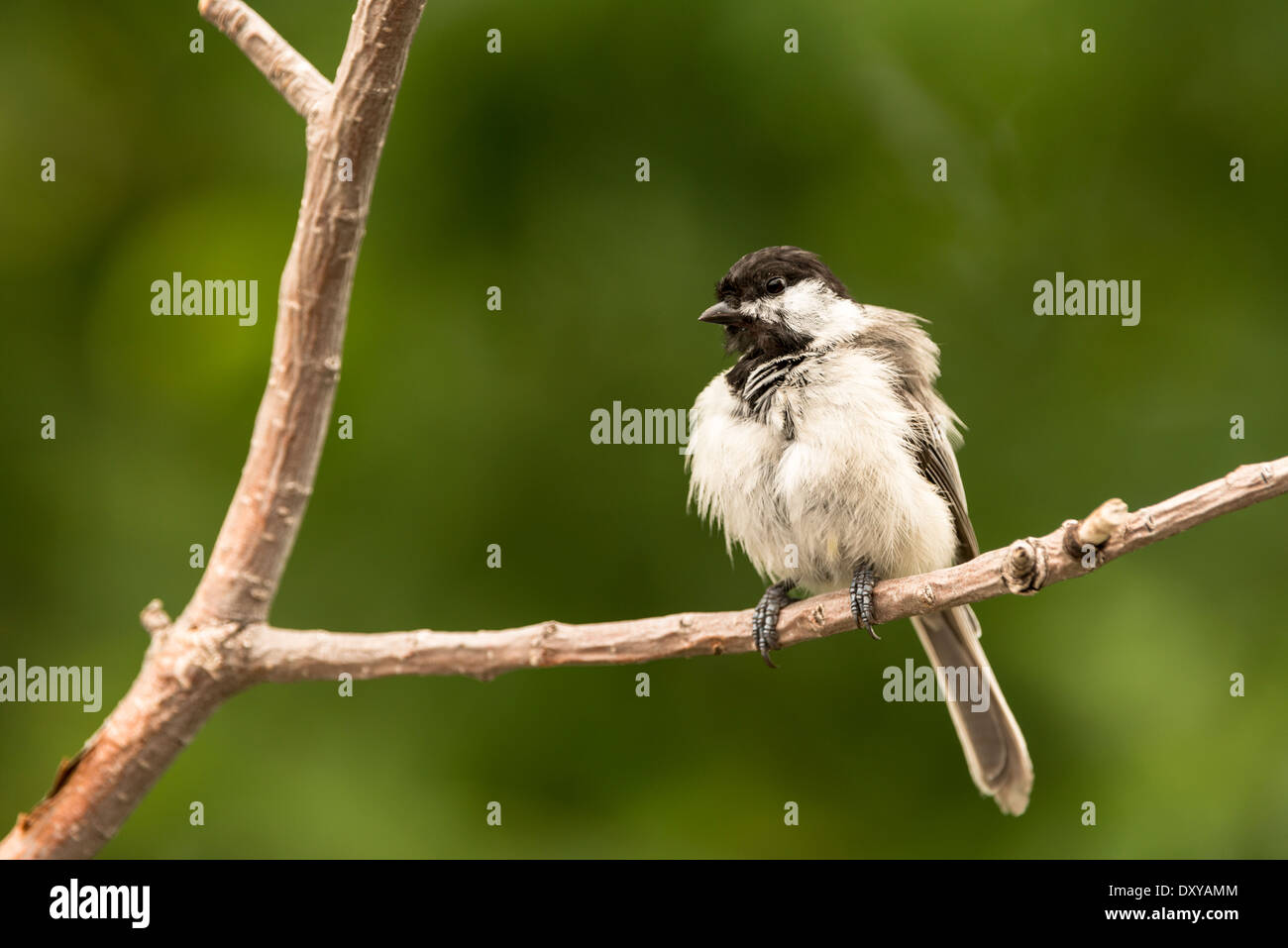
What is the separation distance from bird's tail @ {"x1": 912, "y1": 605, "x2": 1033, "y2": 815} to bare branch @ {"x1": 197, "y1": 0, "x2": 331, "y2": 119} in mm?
1896

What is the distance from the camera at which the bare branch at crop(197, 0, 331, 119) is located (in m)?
2.08

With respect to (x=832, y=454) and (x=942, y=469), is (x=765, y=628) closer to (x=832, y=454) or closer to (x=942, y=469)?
(x=832, y=454)

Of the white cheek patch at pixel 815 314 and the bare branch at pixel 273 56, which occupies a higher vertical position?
the bare branch at pixel 273 56

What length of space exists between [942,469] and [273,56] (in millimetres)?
1776

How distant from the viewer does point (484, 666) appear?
2.03 meters

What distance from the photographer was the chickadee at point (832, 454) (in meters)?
2.59

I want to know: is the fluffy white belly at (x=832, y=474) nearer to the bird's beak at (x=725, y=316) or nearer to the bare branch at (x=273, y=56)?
the bird's beak at (x=725, y=316)

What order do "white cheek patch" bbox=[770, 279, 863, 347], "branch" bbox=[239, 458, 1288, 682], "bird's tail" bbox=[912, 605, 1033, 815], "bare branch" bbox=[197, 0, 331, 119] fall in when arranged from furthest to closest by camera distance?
1. "bird's tail" bbox=[912, 605, 1033, 815]
2. "white cheek patch" bbox=[770, 279, 863, 347]
3. "bare branch" bbox=[197, 0, 331, 119]
4. "branch" bbox=[239, 458, 1288, 682]

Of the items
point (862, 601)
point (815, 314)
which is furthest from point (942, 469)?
point (862, 601)

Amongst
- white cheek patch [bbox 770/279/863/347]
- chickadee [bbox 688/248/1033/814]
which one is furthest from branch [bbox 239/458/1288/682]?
white cheek patch [bbox 770/279/863/347]

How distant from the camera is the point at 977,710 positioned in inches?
116

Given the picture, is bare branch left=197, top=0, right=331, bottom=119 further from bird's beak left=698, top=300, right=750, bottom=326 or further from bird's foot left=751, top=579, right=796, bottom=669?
bird's foot left=751, top=579, right=796, bottom=669

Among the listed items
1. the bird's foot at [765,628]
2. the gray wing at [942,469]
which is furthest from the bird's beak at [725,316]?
the bird's foot at [765,628]

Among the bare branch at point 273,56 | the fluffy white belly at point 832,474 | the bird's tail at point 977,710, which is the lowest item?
the bird's tail at point 977,710
